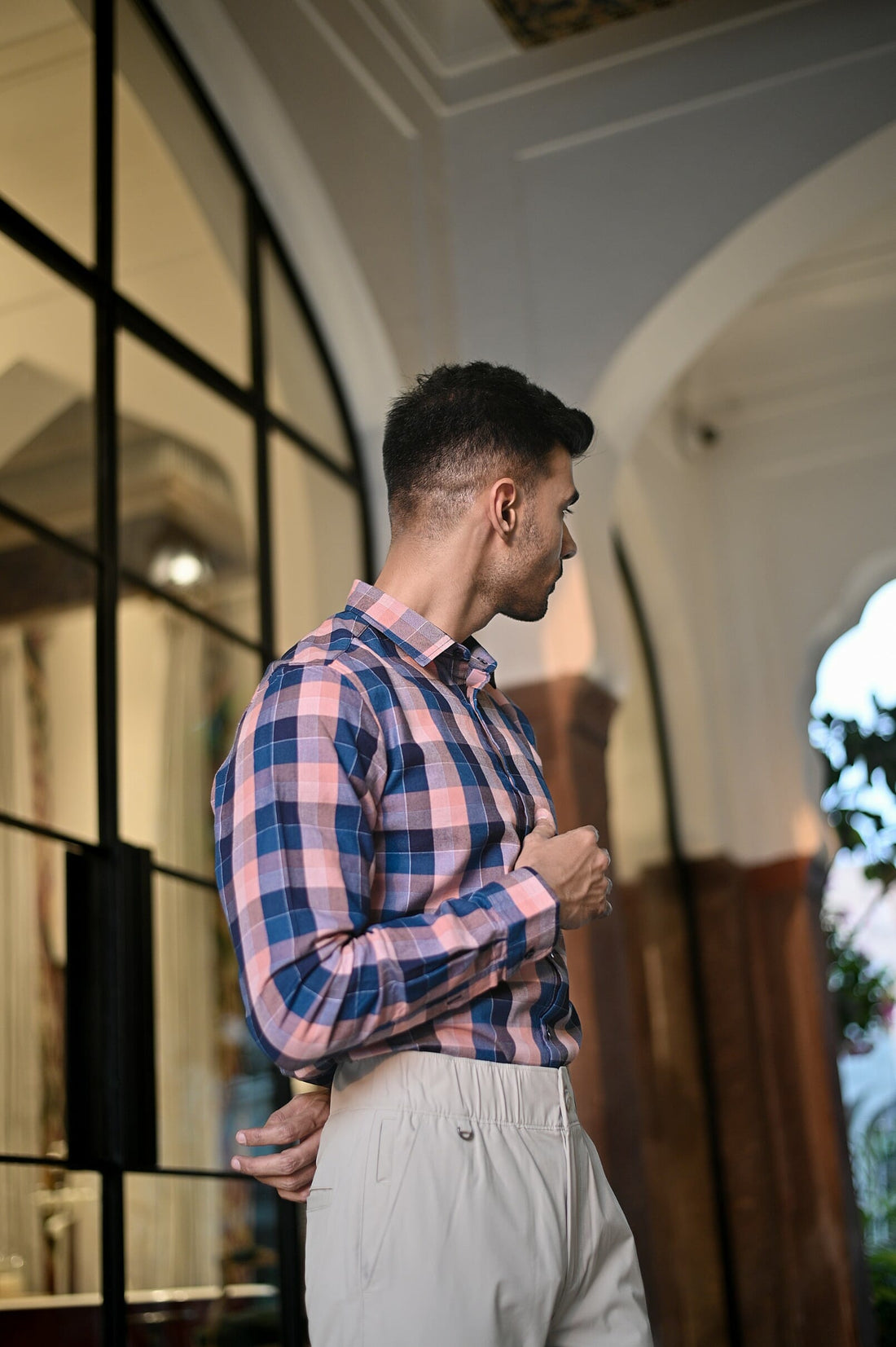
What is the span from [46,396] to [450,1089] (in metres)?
2.58

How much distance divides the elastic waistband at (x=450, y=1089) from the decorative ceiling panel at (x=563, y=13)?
11.0ft

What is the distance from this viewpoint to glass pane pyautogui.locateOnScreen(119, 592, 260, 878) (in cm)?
505

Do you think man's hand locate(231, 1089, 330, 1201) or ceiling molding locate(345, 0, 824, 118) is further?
ceiling molding locate(345, 0, 824, 118)

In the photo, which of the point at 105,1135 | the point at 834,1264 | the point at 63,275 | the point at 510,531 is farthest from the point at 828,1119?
the point at 510,531

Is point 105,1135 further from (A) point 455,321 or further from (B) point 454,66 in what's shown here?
(B) point 454,66

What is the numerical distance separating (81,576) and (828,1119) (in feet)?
12.9

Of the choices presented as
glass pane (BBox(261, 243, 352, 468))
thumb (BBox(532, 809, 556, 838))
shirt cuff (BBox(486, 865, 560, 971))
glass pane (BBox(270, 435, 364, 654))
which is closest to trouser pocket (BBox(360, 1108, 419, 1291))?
shirt cuff (BBox(486, 865, 560, 971))

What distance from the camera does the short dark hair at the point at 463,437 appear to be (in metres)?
1.64

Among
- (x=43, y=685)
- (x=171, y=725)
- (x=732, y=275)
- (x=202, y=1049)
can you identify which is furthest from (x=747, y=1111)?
(x=732, y=275)

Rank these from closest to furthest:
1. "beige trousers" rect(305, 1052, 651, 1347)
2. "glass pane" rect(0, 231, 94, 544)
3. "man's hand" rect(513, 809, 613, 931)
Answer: "beige trousers" rect(305, 1052, 651, 1347)
"man's hand" rect(513, 809, 613, 931)
"glass pane" rect(0, 231, 94, 544)

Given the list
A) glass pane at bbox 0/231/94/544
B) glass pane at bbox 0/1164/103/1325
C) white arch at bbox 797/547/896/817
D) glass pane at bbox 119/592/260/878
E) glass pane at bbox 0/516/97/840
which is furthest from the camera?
white arch at bbox 797/547/896/817

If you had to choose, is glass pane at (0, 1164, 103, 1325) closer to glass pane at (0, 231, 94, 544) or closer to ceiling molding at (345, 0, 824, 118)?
glass pane at (0, 231, 94, 544)

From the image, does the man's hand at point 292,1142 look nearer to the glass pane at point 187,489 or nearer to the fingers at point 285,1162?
the fingers at point 285,1162

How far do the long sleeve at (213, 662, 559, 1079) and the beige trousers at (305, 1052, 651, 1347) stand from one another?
7 cm
